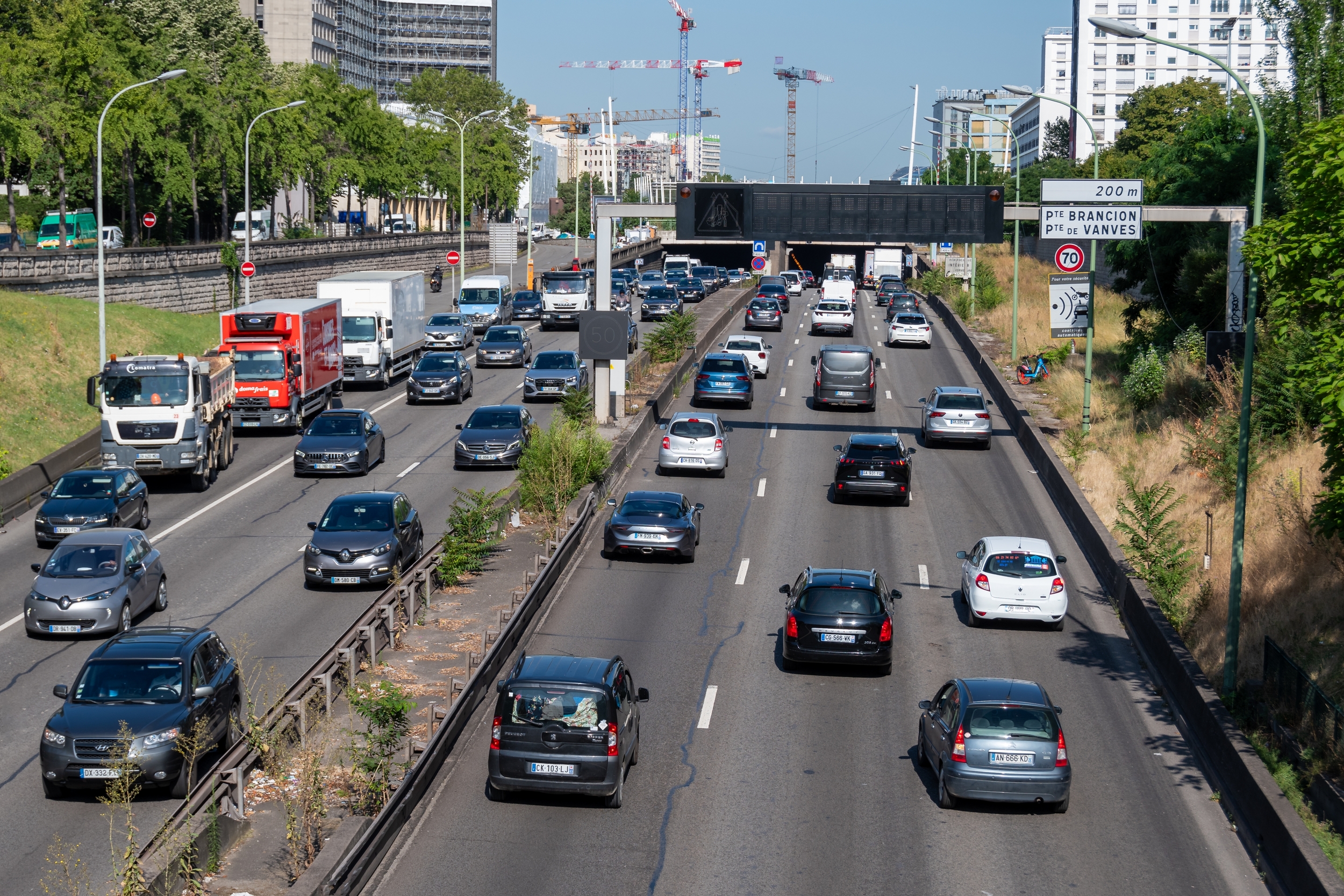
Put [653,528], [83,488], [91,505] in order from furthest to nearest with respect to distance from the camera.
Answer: [83,488] < [91,505] < [653,528]

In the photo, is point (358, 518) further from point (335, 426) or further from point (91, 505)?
point (335, 426)

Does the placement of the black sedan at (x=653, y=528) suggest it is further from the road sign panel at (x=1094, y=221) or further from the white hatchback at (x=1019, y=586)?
the road sign panel at (x=1094, y=221)

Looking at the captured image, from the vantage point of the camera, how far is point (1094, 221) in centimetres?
3544

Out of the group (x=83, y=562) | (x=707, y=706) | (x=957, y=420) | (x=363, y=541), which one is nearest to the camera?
(x=707, y=706)

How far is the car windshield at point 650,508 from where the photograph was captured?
27969 millimetres

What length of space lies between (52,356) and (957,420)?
91.7ft

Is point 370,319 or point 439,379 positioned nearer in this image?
point 439,379

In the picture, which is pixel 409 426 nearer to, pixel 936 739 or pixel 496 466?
pixel 496 466

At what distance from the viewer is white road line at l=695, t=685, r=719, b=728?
747 inches

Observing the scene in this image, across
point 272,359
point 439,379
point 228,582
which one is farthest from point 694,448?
point 228,582

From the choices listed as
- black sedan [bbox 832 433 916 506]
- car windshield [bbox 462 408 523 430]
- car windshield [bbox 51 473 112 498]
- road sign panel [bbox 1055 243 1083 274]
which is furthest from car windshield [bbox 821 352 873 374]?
car windshield [bbox 51 473 112 498]

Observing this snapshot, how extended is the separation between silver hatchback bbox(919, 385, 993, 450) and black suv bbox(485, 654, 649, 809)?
26.7 m

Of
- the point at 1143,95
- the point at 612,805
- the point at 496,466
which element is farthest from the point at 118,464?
the point at 1143,95

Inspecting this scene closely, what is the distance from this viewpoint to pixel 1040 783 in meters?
15.6
